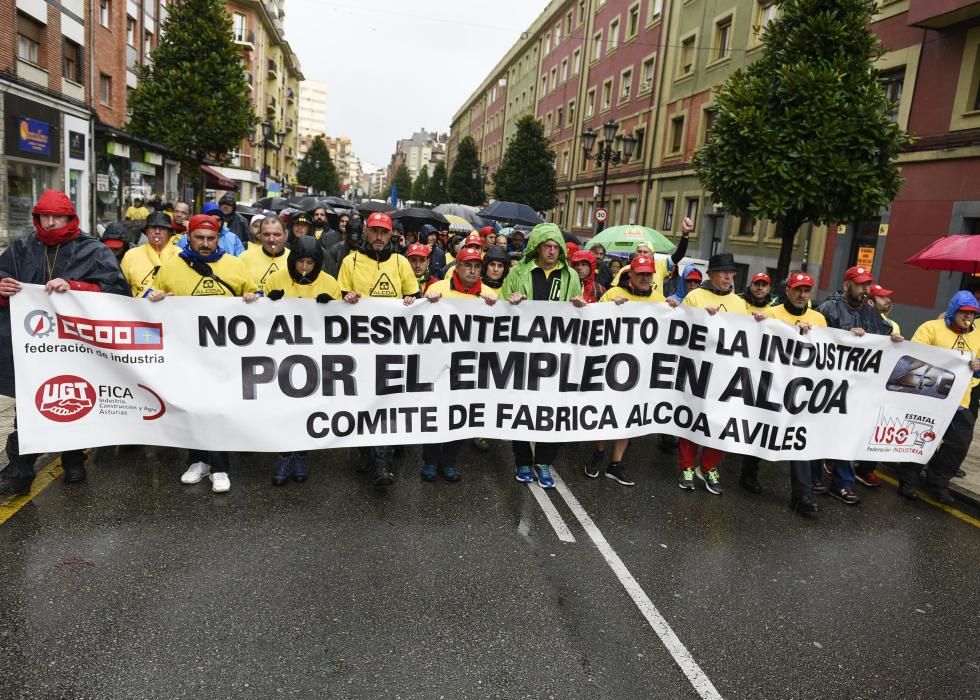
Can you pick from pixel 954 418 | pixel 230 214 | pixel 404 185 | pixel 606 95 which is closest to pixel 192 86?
pixel 230 214

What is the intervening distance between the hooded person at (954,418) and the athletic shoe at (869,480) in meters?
0.22

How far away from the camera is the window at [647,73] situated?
1231 inches

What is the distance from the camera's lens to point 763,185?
1255cm

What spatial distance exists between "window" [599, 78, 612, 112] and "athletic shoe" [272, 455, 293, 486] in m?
35.3

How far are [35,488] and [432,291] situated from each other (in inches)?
121

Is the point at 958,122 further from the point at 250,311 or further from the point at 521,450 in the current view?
the point at 250,311

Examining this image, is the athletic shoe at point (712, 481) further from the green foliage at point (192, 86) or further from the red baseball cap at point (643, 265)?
A: the green foliage at point (192, 86)

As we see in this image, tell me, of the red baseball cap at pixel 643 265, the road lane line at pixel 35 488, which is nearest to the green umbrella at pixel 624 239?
the red baseball cap at pixel 643 265

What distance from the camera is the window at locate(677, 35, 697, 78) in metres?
27.9

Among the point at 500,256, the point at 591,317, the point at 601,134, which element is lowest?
the point at 591,317

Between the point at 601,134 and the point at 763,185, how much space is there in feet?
87.7

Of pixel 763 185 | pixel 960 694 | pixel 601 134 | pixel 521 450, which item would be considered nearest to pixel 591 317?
pixel 521 450

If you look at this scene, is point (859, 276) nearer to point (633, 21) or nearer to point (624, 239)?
point (624, 239)

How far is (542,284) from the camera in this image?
5574 mm
